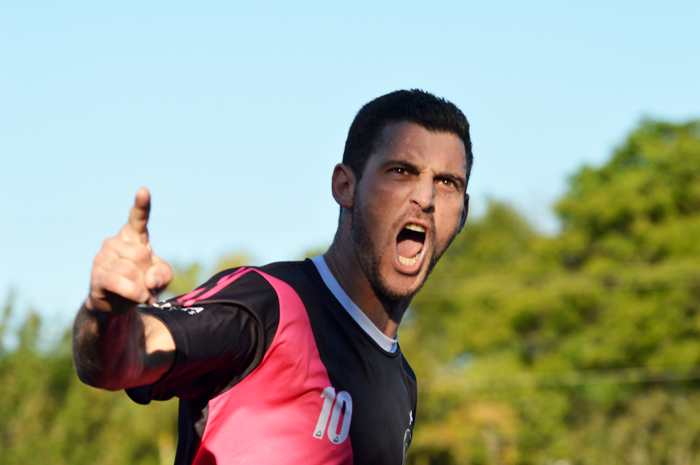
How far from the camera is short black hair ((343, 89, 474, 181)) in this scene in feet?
11.6

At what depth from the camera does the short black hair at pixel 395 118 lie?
3.54 m

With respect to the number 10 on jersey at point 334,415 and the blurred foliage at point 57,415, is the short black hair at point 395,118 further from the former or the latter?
the blurred foliage at point 57,415

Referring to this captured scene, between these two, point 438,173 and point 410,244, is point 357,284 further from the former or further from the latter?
point 438,173

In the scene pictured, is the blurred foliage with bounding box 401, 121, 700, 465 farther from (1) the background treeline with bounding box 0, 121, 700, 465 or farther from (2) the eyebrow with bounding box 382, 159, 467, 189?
(2) the eyebrow with bounding box 382, 159, 467, 189

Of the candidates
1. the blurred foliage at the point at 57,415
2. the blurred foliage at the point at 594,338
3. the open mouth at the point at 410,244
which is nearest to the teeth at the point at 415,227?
the open mouth at the point at 410,244

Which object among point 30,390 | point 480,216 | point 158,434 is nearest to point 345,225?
point 30,390

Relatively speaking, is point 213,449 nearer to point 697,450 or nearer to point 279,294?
point 279,294

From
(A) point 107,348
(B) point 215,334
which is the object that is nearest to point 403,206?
(B) point 215,334

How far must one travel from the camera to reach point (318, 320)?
296 cm

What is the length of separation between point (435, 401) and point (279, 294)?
32.6 meters

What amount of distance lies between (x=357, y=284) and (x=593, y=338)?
3391 centimetres

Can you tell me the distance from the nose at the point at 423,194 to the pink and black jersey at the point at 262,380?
67 centimetres

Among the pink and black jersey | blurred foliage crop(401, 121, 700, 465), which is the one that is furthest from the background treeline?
the pink and black jersey

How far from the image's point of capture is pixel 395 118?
3.54 metres
